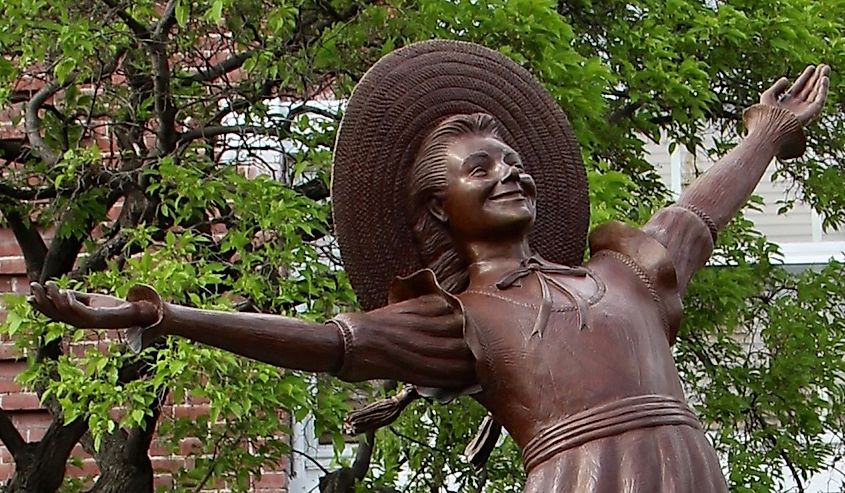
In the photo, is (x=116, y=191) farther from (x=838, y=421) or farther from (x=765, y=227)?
(x=765, y=227)

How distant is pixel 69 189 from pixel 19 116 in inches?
18.8

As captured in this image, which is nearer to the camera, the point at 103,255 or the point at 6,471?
the point at 103,255

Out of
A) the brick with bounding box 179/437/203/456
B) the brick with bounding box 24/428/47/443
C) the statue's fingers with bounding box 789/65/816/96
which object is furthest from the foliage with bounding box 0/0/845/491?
the statue's fingers with bounding box 789/65/816/96

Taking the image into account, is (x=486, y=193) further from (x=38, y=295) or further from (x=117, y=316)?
(x=38, y=295)

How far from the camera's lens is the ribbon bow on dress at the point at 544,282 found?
2.73 metres

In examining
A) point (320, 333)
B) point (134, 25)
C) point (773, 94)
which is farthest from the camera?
point (134, 25)

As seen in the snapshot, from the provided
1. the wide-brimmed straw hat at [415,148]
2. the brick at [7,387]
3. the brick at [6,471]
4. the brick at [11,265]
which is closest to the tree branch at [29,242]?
the brick at [11,265]

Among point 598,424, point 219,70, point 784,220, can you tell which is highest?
point 784,220

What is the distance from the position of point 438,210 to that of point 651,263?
17.0 inches

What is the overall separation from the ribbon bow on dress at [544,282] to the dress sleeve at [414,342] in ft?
0.42

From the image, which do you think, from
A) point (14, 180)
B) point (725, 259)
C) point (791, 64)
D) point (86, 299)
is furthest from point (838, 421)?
point (86, 299)

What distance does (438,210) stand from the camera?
2893mm

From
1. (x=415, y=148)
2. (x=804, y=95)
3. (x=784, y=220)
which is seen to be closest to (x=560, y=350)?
(x=415, y=148)

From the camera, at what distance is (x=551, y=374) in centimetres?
268
